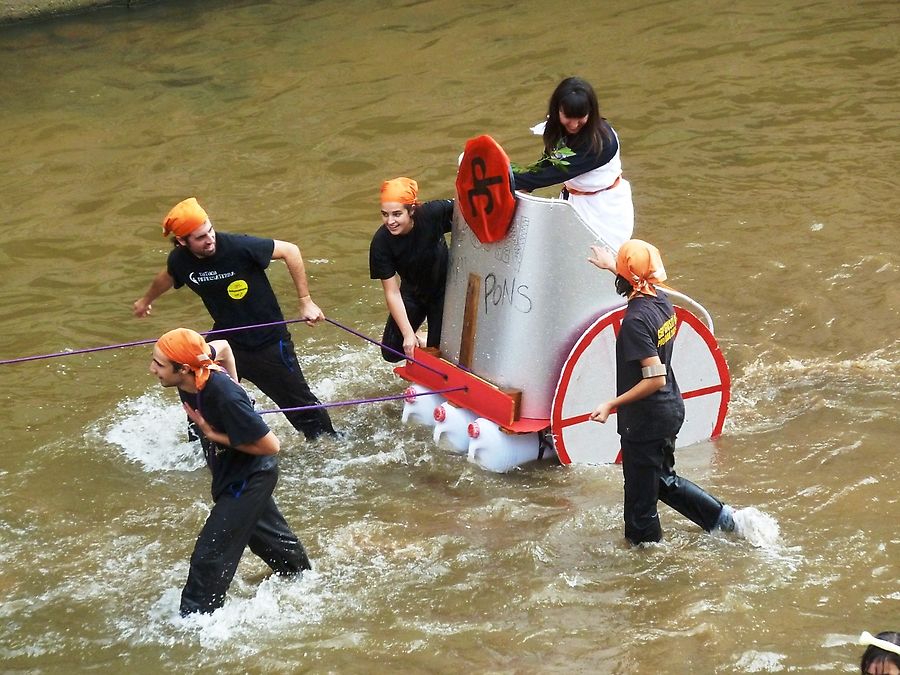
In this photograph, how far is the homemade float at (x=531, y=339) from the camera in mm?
6391

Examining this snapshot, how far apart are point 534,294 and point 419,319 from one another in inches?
44.0

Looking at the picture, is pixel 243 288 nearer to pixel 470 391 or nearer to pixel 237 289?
pixel 237 289

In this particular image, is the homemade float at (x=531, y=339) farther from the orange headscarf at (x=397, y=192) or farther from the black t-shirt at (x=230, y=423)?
the black t-shirt at (x=230, y=423)

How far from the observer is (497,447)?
6676 mm

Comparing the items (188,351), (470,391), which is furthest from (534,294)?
(188,351)

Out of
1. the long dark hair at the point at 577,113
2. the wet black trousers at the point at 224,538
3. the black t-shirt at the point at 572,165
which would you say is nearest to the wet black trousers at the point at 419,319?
the black t-shirt at the point at 572,165

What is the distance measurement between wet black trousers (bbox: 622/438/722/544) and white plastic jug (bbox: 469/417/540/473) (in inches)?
39.9


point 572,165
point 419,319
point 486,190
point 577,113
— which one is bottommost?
point 419,319

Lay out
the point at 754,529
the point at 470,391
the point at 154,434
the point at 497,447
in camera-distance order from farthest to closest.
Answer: the point at 154,434 < the point at 470,391 < the point at 497,447 < the point at 754,529

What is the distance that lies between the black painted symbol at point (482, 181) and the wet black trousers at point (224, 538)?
1886 mm

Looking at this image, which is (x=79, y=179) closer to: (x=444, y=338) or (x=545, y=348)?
(x=444, y=338)

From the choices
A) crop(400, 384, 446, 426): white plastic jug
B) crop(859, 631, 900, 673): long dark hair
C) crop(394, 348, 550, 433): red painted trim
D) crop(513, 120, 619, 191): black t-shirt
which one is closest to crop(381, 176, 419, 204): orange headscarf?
crop(513, 120, 619, 191): black t-shirt

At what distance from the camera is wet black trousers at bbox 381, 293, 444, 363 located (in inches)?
288

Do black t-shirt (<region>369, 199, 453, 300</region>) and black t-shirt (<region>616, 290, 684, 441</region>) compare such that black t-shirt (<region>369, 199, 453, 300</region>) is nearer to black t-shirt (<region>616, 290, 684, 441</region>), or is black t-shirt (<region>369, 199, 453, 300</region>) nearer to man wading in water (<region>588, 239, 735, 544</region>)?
man wading in water (<region>588, 239, 735, 544</region>)
